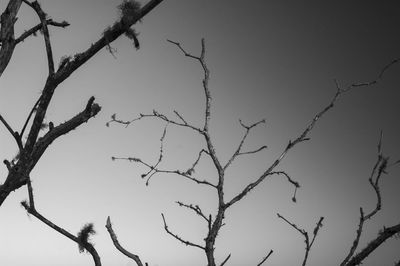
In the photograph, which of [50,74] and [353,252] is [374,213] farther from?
[50,74]

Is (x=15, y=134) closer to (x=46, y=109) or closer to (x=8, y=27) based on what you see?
(x=46, y=109)

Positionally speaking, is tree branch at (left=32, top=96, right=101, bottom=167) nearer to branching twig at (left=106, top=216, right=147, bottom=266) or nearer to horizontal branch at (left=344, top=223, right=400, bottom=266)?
branching twig at (left=106, top=216, right=147, bottom=266)

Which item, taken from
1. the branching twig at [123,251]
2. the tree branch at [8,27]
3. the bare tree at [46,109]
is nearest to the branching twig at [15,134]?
the bare tree at [46,109]

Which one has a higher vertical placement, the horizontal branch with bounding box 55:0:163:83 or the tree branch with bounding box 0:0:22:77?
the tree branch with bounding box 0:0:22:77

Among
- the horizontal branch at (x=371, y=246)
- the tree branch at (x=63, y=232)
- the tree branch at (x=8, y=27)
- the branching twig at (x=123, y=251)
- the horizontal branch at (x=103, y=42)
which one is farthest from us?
the tree branch at (x=8, y=27)

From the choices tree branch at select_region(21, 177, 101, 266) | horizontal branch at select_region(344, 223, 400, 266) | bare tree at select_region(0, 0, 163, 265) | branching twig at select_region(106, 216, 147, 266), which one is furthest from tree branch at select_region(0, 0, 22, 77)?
horizontal branch at select_region(344, 223, 400, 266)

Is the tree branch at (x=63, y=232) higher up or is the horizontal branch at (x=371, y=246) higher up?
the tree branch at (x=63, y=232)

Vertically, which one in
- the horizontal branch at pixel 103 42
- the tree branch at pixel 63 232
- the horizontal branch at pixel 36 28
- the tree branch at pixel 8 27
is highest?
the horizontal branch at pixel 36 28

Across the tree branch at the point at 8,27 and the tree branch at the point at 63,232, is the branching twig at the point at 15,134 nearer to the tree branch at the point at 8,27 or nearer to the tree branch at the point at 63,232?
the tree branch at the point at 63,232

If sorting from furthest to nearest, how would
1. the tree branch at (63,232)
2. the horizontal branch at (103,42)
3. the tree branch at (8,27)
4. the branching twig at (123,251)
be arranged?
the tree branch at (8,27)
the horizontal branch at (103,42)
the tree branch at (63,232)
the branching twig at (123,251)

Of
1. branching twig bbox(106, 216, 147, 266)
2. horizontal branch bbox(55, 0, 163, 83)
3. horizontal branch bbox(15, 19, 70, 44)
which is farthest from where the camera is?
horizontal branch bbox(15, 19, 70, 44)

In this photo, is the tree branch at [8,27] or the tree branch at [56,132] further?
the tree branch at [8,27]

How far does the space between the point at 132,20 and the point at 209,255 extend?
1785 millimetres

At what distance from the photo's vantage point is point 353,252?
2.22 m
